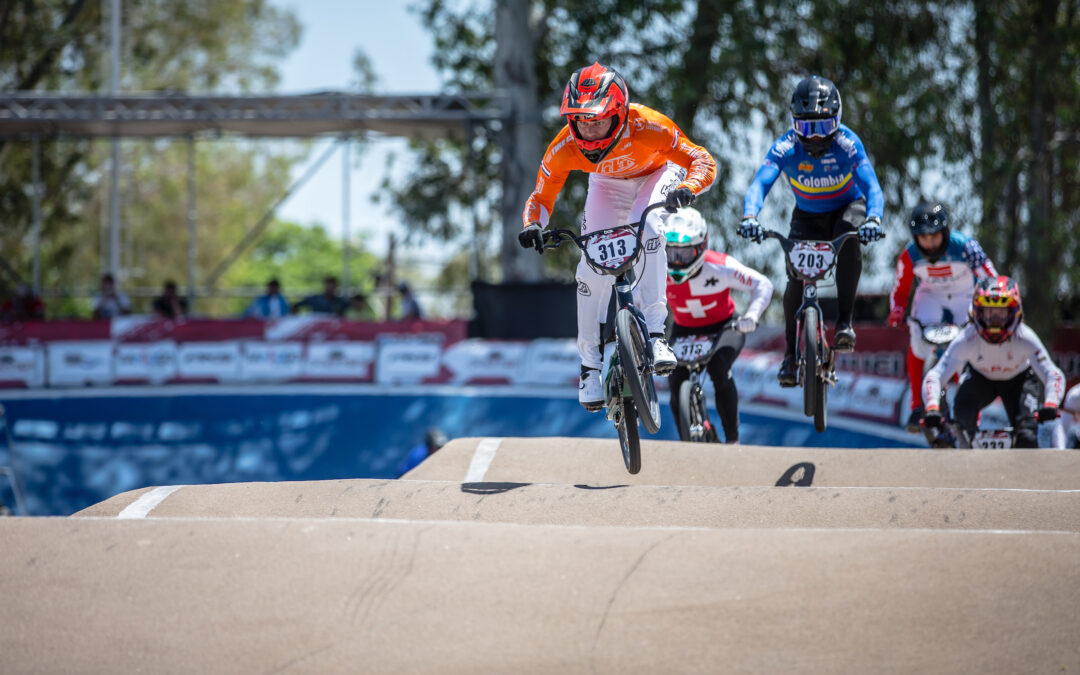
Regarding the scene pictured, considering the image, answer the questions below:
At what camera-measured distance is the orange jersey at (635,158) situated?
7.14 meters

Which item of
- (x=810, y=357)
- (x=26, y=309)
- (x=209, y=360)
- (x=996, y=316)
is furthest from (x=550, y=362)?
(x=26, y=309)

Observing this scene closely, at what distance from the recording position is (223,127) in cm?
2053

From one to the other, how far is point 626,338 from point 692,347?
2.79m

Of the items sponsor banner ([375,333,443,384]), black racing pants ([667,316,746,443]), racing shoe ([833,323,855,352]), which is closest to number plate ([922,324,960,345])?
black racing pants ([667,316,746,443])

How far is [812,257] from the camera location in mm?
8242

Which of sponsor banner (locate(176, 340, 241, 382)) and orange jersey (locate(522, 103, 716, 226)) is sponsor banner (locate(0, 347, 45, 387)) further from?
orange jersey (locate(522, 103, 716, 226))

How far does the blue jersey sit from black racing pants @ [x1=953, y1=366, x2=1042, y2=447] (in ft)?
8.90

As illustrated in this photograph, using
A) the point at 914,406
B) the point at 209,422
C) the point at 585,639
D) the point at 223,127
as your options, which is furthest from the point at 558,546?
the point at 223,127

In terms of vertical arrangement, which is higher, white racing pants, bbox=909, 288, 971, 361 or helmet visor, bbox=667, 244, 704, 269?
helmet visor, bbox=667, 244, 704, 269

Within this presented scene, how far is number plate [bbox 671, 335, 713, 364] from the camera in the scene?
9586 mm

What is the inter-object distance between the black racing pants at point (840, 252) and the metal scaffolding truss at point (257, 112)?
11.3 metres

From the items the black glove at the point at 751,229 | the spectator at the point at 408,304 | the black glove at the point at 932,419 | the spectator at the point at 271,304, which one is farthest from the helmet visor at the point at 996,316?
the spectator at the point at 271,304

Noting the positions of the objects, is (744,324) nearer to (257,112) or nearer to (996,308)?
(996,308)

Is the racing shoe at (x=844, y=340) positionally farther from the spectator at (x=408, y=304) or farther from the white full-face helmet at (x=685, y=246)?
the spectator at (x=408, y=304)
